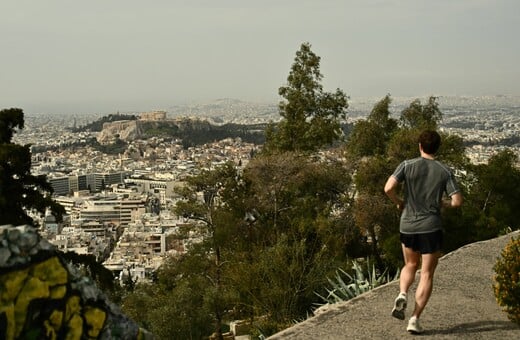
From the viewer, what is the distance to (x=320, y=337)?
437 centimetres

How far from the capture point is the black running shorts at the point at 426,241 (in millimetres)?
4098

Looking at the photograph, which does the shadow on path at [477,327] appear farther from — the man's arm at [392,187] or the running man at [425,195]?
the man's arm at [392,187]

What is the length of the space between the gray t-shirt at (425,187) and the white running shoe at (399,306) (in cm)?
52

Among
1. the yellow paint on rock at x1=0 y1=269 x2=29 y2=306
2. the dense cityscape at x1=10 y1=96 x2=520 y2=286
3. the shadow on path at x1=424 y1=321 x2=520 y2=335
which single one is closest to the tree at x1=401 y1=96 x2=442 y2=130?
the shadow on path at x1=424 y1=321 x2=520 y2=335

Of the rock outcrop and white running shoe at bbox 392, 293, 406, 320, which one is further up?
white running shoe at bbox 392, 293, 406, 320

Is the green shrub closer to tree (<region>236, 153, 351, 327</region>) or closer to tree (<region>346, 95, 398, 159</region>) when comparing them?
tree (<region>236, 153, 351, 327</region>)

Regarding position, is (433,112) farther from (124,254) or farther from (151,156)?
(151,156)

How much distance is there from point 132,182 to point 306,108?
8866 centimetres

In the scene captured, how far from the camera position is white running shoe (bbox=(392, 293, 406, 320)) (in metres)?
4.33

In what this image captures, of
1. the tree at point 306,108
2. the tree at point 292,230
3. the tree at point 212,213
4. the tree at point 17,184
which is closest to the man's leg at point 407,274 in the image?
the tree at point 292,230

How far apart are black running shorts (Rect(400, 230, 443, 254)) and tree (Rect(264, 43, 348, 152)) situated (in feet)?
41.8

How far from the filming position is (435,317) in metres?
4.59

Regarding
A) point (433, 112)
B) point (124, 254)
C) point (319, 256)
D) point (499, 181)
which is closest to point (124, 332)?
point (319, 256)

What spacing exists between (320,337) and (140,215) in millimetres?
75665
